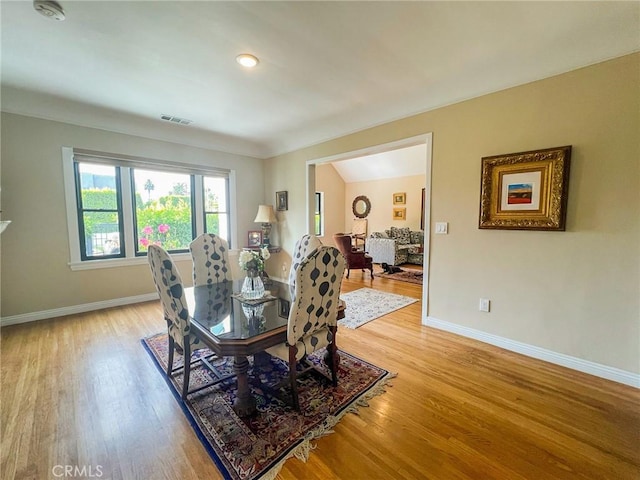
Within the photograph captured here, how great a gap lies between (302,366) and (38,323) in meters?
3.45

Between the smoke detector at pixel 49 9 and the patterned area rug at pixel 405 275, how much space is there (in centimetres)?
551

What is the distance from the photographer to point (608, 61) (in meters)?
2.07

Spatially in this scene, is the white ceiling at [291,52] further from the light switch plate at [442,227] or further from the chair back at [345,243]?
the chair back at [345,243]

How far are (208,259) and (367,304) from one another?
2345 mm

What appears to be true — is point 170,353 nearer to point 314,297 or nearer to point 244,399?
point 244,399

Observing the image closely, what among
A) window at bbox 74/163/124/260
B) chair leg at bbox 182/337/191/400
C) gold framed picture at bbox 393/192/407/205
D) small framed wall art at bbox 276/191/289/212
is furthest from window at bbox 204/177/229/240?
gold framed picture at bbox 393/192/407/205

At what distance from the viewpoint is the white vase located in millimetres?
2260

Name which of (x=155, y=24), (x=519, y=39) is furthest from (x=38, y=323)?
(x=519, y=39)

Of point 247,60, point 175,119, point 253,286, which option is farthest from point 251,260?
point 175,119

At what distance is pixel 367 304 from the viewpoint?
4012 millimetres

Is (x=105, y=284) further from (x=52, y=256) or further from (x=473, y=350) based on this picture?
(x=473, y=350)

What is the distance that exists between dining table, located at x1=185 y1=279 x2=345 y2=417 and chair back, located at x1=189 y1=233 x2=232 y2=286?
0.33m

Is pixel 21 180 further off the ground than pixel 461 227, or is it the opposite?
pixel 21 180

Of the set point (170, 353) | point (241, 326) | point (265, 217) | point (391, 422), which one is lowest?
point (391, 422)
